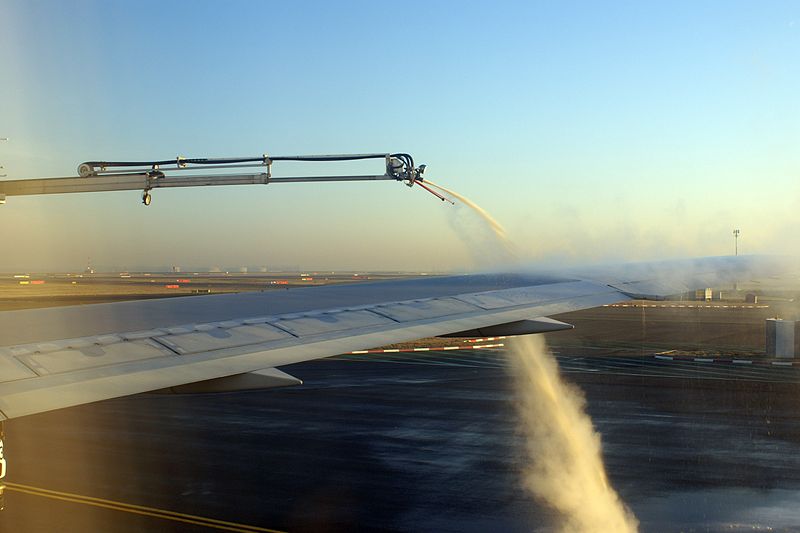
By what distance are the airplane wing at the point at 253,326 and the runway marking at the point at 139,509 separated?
177 inches

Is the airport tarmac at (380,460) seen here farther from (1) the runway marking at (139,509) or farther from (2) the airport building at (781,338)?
(2) the airport building at (781,338)

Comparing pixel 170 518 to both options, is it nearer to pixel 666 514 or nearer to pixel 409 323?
pixel 409 323

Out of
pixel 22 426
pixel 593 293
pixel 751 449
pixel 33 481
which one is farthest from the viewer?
pixel 22 426

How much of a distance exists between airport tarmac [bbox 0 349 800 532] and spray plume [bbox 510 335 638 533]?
347 mm

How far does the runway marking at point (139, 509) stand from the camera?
12844mm

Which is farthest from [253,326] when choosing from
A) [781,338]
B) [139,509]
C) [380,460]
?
[781,338]

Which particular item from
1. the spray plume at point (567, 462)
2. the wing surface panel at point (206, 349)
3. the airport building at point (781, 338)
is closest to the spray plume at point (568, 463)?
the spray plume at point (567, 462)

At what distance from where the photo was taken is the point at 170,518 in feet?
44.0

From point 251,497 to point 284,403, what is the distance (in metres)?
10.3

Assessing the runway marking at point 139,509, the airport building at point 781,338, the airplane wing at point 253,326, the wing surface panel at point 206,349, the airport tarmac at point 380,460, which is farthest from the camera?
the airport building at point 781,338

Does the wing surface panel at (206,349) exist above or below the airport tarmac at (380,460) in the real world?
above

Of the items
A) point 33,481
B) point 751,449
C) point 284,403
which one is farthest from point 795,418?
point 33,481

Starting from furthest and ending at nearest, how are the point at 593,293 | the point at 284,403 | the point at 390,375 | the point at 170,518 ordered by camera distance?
the point at 390,375 < the point at 284,403 < the point at 170,518 < the point at 593,293

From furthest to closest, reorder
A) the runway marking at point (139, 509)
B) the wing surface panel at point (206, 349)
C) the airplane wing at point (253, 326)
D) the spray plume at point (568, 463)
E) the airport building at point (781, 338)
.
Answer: the airport building at point (781, 338) → the spray plume at point (568, 463) → the runway marking at point (139, 509) → the airplane wing at point (253, 326) → the wing surface panel at point (206, 349)
